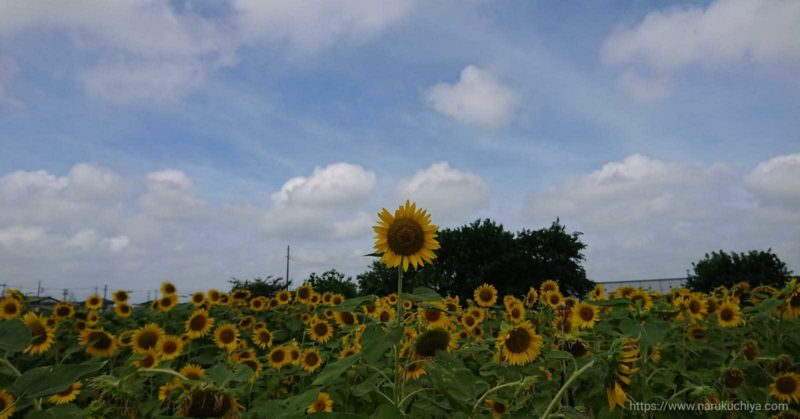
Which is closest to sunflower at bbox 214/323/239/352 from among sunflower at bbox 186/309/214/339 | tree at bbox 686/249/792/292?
sunflower at bbox 186/309/214/339

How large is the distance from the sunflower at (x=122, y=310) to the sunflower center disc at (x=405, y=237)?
5.93 metres

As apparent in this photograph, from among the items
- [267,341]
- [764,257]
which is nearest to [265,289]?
[267,341]

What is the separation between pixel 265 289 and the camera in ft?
75.0

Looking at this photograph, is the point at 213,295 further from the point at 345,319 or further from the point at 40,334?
the point at 345,319

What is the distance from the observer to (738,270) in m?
Result: 23.7

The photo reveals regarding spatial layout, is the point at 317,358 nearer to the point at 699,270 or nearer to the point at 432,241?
the point at 432,241

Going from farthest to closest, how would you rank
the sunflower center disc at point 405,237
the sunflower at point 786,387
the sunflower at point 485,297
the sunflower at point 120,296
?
the sunflower at point 120,296
the sunflower at point 485,297
the sunflower at point 786,387
the sunflower center disc at point 405,237

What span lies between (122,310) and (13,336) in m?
6.03

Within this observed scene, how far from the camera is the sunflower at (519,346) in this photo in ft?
10.5

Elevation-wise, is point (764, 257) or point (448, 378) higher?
point (764, 257)

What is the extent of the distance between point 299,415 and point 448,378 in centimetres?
55

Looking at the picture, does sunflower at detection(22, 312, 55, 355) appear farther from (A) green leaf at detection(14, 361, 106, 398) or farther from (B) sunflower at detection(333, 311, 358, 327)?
(A) green leaf at detection(14, 361, 106, 398)

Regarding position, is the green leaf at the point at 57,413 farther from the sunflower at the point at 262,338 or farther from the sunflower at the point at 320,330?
the sunflower at the point at 262,338

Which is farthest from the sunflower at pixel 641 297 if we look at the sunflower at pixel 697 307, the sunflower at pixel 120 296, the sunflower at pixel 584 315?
the sunflower at pixel 120 296
